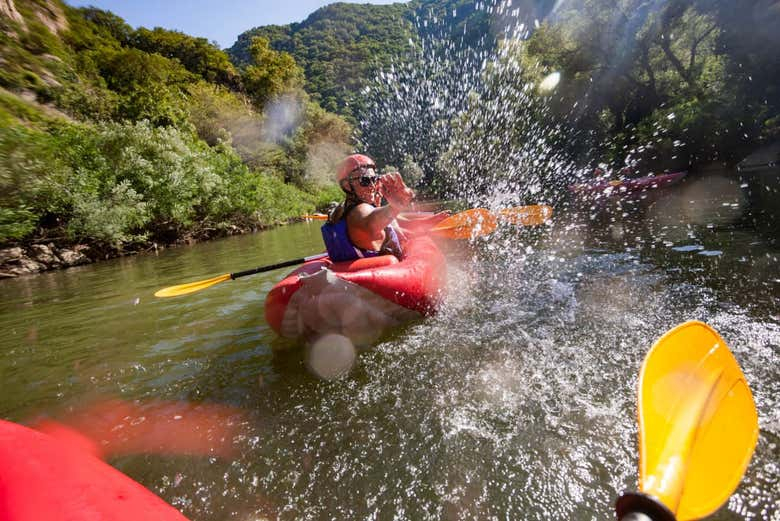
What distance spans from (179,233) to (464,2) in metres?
70.2

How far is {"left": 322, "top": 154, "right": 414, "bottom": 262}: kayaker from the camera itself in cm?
333

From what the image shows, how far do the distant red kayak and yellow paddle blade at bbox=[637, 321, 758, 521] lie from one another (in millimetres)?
14457

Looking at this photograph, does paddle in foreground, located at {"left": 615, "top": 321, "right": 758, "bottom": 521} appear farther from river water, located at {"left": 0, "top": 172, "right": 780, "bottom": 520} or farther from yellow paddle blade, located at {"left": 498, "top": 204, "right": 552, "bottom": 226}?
yellow paddle blade, located at {"left": 498, "top": 204, "right": 552, "bottom": 226}

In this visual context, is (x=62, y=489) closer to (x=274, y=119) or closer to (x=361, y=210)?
(x=361, y=210)

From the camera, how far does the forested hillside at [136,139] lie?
9.83 meters

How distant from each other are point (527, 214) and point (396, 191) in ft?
14.8

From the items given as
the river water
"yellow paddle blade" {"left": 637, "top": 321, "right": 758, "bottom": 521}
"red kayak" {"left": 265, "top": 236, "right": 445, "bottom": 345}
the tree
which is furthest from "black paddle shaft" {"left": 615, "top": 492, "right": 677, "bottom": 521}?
the tree

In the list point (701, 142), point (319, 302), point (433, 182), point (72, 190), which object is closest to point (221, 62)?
point (433, 182)

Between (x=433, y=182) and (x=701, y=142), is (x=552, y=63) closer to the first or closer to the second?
(x=701, y=142)

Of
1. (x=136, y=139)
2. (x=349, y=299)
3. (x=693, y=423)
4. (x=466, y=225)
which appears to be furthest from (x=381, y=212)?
(x=136, y=139)

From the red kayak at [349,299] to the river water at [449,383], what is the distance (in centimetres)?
19

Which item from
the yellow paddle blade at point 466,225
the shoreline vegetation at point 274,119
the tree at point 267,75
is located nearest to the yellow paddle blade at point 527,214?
the yellow paddle blade at point 466,225

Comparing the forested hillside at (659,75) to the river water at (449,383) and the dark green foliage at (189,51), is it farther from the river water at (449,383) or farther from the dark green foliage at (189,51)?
the dark green foliage at (189,51)

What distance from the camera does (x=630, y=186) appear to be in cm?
1438
